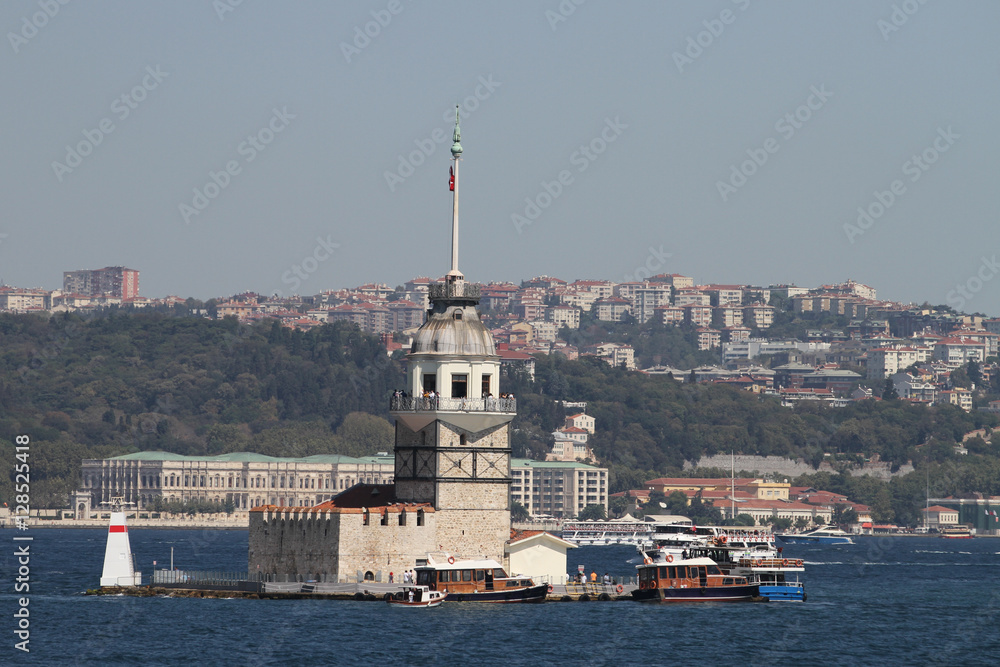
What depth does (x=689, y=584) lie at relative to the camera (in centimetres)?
6612

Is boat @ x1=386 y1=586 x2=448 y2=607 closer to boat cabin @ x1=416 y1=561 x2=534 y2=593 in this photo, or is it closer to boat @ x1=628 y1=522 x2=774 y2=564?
boat cabin @ x1=416 y1=561 x2=534 y2=593

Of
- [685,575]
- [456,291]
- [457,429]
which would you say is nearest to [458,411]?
[457,429]

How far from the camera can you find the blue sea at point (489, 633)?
53.1m

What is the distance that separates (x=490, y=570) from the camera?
6228 centimetres

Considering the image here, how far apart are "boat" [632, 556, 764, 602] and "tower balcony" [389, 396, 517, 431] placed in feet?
23.6

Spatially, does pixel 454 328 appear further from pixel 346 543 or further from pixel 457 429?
pixel 346 543

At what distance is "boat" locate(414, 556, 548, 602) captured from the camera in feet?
200

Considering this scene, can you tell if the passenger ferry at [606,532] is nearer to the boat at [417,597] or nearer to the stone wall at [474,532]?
the stone wall at [474,532]

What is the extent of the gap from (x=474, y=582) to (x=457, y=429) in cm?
517

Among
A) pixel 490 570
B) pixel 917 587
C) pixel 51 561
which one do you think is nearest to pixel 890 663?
pixel 490 570

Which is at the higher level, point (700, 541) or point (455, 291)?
point (455, 291)

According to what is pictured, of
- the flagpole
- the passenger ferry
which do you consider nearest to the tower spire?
the flagpole

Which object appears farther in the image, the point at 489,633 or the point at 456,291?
the point at 456,291

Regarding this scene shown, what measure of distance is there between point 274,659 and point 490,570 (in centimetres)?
1159
